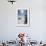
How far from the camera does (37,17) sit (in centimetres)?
536

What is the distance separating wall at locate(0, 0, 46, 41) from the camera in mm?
5309

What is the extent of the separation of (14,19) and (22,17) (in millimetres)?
338

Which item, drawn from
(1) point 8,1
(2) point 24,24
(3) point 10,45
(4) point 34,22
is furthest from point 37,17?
(3) point 10,45

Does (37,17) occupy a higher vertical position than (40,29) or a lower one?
higher

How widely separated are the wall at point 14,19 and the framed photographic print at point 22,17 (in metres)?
0.12

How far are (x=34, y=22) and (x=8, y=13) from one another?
1120mm

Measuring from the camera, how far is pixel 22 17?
537 cm

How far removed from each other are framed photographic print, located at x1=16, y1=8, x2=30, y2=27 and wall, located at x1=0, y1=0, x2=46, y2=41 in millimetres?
123

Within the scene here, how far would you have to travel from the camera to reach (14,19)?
5.33 meters

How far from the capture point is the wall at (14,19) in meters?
5.31

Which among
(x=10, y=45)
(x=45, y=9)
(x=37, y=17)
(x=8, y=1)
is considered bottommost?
(x=10, y=45)

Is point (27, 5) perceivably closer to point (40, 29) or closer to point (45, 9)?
point (45, 9)

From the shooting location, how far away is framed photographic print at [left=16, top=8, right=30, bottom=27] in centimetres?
535

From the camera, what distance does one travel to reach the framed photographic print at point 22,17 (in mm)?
5351
